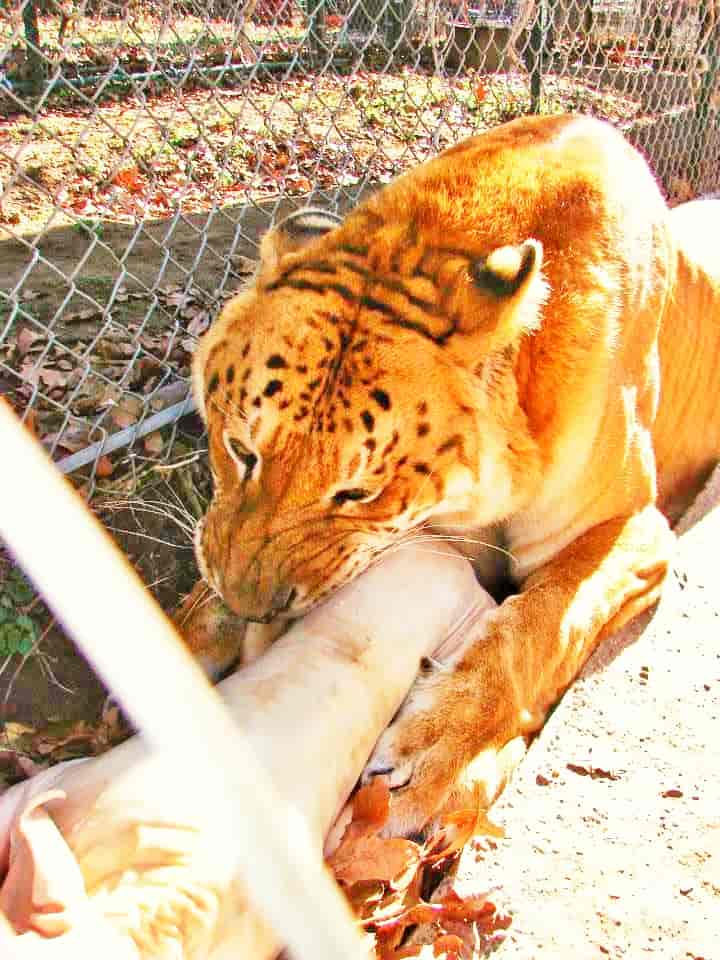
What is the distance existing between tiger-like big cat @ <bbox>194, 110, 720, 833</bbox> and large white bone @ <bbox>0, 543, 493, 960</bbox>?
109mm

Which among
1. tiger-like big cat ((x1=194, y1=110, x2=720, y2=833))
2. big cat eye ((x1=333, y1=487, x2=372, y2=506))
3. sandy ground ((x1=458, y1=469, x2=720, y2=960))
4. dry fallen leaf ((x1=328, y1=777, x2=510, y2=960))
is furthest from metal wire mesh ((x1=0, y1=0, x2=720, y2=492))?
sandy ground ((x1=458, y1=469, x2=720, y2=960))

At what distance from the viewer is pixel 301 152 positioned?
280 inches

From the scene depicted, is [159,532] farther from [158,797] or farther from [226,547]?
[158,797]

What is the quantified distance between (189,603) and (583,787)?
4.05ft

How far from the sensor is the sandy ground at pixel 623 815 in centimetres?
216

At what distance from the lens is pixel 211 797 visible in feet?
6.20

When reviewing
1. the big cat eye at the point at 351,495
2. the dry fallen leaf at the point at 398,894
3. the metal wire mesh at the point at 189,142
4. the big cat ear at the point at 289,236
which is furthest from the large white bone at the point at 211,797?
the metal wire mesh at the point at 189,142

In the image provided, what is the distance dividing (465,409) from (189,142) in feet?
16.4

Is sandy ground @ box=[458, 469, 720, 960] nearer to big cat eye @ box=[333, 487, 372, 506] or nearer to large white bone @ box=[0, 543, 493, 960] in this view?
large white bone @ box=[0, 543, 493, 960]

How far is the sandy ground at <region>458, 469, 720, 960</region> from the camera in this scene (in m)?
2.16

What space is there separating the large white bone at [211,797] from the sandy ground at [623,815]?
41cm

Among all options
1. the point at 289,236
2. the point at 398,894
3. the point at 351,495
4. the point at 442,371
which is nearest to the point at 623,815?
the point at 398,894

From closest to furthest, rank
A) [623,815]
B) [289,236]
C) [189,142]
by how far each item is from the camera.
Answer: [623,815] < [289,236] < [189,142]

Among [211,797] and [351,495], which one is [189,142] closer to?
[351,495]
